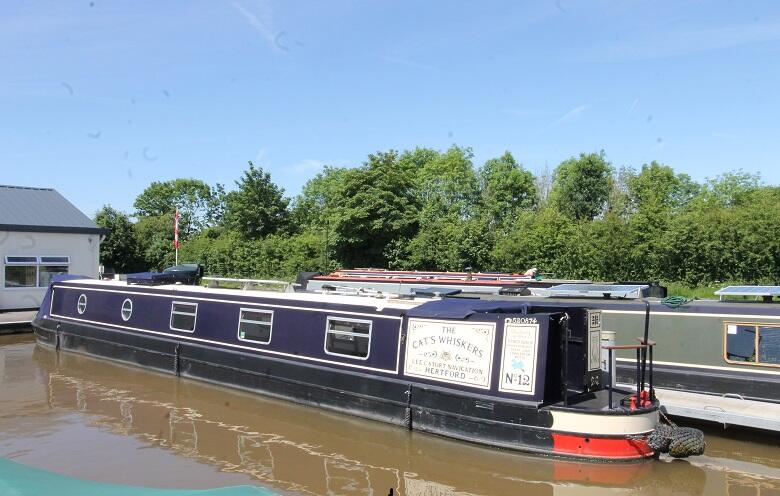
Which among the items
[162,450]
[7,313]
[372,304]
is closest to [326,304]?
[372,304]

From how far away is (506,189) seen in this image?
139ft

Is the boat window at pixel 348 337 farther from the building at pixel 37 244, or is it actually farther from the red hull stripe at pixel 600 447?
the building at pixel 37 244

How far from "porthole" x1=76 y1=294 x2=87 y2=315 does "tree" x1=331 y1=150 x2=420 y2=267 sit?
44.4 feet

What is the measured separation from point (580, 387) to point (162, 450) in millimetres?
5654

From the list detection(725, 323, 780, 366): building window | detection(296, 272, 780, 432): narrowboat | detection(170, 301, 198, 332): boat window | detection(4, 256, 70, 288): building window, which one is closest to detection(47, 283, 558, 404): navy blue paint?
detection(170, 301, 198, 332): boat window

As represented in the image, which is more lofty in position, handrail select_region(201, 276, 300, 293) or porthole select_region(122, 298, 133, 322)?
handrail select_region(201, 276, 300, 293)

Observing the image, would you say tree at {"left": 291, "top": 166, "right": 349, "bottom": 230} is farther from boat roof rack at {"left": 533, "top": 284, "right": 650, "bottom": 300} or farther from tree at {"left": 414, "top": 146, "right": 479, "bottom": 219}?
boat roof rack at {"left": 533, "top": 284, "right": 650, "bottom": 300}

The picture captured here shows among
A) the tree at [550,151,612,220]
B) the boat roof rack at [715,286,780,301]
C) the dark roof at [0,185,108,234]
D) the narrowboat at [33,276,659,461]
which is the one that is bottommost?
the narrowboat at [33,276,659,461]

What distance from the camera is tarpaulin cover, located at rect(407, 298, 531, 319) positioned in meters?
8.59

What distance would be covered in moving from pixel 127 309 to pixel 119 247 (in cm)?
2567

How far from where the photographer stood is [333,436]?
29.5ft

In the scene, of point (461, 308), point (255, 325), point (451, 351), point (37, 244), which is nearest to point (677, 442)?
point (451, 351)

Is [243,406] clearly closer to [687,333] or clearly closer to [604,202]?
[687,333]

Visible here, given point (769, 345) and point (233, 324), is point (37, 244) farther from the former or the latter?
point (769, 345)
